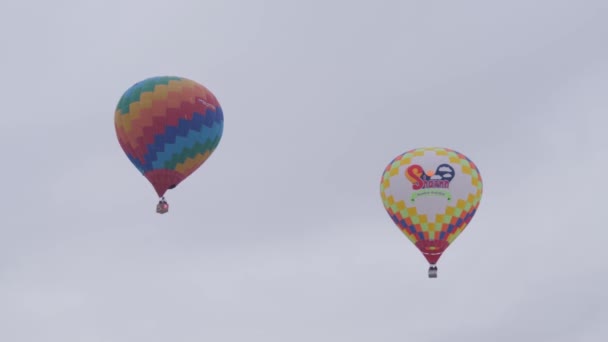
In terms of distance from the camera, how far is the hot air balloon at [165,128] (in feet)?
289

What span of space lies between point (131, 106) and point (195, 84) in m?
3.06

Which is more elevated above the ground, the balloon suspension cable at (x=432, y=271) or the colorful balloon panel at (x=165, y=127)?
the colorful balloon panel at (x=165, y=127)

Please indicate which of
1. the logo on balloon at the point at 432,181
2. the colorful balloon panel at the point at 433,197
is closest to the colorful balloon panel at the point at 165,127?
the colorful balloon panel at the point at 433,197

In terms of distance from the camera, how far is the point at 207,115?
8888 cm

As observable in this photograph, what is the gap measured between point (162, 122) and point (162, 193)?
317 centimetres

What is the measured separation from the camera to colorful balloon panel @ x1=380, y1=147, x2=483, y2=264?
90.6 m

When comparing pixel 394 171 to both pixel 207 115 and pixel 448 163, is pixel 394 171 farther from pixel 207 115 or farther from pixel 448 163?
pixel 207 115

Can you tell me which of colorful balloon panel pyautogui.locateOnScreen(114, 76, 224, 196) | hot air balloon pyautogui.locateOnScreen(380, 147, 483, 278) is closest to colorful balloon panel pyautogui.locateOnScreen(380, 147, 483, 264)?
hot air balloon pyautogui.locateOnScreen(380, 147, 483, 278)

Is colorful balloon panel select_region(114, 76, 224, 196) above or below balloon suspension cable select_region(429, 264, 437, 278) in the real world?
above

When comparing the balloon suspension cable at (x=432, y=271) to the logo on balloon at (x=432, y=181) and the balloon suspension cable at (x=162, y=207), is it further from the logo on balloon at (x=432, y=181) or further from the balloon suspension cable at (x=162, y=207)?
the balloon suspension cable at (x=162, y=207)

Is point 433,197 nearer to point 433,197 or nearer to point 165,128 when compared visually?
point 433,197

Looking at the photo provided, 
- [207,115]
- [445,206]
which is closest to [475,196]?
[445,206]

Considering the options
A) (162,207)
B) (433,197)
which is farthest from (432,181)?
(162,207)

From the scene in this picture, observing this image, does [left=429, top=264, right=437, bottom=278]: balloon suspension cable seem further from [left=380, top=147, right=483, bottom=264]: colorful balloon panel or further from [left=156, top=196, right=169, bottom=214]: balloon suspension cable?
[left=156, top=196, right=169, bottom=214]: balloon suspension cable
